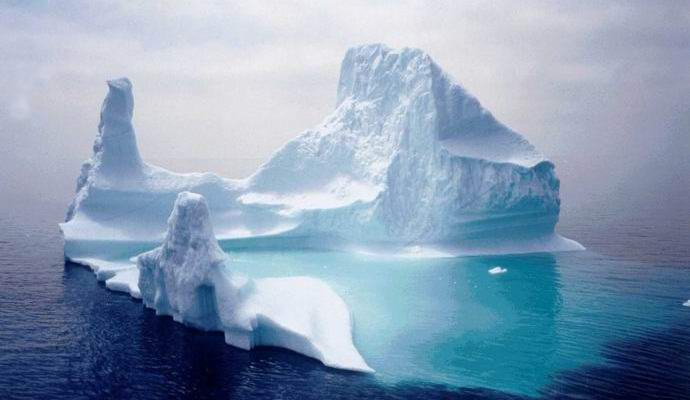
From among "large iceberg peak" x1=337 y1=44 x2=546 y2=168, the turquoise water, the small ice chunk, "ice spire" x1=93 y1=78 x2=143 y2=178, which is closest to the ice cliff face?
"large iceberg peak" x1=337 y1=44 x2=546 y2=168

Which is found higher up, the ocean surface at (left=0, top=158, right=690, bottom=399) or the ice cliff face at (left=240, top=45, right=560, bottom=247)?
the ice cliff face at (left=240, top=45, right=560, bottom=247)

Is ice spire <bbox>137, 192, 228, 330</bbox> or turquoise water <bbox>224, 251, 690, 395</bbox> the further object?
ice spire <bbox>137, 192, 228, 330</bbox>

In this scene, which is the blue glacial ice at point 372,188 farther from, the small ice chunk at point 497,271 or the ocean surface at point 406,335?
the small ice chunk at point 497,271

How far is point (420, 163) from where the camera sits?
29.0 m

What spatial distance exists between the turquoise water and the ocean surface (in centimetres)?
6

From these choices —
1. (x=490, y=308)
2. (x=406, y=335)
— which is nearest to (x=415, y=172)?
(x=490, y=308)

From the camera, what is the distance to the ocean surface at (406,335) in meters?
12.5

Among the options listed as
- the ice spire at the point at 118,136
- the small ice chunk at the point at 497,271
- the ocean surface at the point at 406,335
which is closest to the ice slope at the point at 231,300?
the ocean surface at the point at 406,335

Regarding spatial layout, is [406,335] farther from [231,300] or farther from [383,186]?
[383,186]

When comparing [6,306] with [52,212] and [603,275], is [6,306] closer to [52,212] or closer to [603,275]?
[603,275]

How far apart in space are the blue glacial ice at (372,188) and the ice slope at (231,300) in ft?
27.9

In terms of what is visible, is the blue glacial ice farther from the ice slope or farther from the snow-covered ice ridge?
the ice slope

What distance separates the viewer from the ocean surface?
12.5 metres

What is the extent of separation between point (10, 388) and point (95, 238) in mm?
13268
